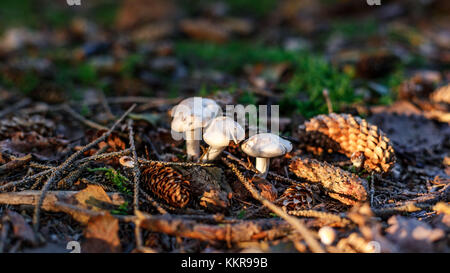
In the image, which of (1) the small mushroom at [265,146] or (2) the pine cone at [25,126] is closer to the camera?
(1) the small mushroom at [265,146]

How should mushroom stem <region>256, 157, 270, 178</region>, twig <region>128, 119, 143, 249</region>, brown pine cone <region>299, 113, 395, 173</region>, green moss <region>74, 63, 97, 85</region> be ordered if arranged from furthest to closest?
1. green moss <region>74, 63, 97, 85</region>
2. brown pine cone <region>299, 113, 395, 173</region>
3. mushroom stem <region>256, 157, 270, 178</region>
4. twig <region>128, 119, 143, 249</region>

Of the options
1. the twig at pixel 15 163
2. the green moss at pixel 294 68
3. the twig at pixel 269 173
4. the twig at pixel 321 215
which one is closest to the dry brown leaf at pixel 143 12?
the green moss at pixel 294 68

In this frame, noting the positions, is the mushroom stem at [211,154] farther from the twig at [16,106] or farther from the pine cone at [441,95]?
the pine cone at [441,95]

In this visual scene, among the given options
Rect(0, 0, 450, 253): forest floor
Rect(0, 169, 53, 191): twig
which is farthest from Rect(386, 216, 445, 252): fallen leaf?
Rect(0, 169, 53, 191): twig

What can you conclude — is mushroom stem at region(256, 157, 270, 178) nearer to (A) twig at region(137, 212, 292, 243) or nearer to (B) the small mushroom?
(B) the small mushroom

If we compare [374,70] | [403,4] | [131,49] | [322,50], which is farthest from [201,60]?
[403,4]

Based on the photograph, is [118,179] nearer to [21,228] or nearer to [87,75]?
[21,228]
